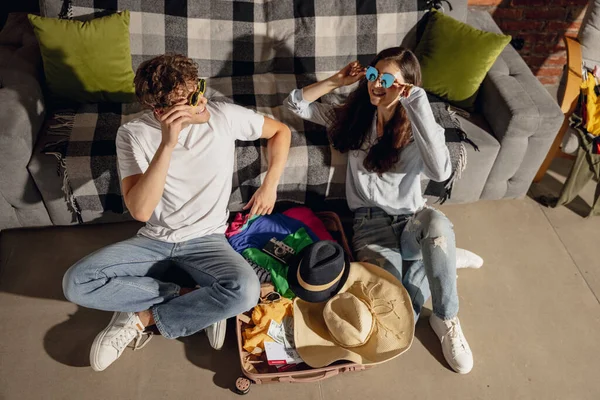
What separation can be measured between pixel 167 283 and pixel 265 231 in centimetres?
46

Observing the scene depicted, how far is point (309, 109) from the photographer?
2.24 meters

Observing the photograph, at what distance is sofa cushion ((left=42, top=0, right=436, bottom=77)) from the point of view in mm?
2443

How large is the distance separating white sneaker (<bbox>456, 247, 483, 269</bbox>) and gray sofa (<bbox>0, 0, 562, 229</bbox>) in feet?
1.15

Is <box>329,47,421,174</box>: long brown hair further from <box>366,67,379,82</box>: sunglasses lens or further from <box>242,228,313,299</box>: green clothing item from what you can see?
<box>242,228,313,299</box>: green clothing item

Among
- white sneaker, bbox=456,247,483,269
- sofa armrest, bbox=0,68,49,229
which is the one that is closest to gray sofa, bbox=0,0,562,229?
sofa armrest, bbox=0,68,49,229

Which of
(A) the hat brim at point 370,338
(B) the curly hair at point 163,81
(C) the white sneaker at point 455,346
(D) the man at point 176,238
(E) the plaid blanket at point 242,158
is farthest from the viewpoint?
(E) the plaid blanket at point 242,158

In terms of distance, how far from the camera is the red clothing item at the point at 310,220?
228 cm

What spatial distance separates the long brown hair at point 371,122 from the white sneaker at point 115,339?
1.09m

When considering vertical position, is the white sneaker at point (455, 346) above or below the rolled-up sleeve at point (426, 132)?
below

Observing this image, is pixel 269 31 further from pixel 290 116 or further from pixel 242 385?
pixel 242 385

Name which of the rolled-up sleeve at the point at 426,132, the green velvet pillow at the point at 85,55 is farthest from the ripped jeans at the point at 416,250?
the green velvet pillow at the point at 85,55

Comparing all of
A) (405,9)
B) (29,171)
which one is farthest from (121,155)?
(405,9)

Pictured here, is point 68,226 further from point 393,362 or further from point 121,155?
point 393,362

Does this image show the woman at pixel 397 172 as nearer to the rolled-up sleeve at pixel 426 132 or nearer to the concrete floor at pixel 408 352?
the rolled-up sleeve at pixel 426 132
